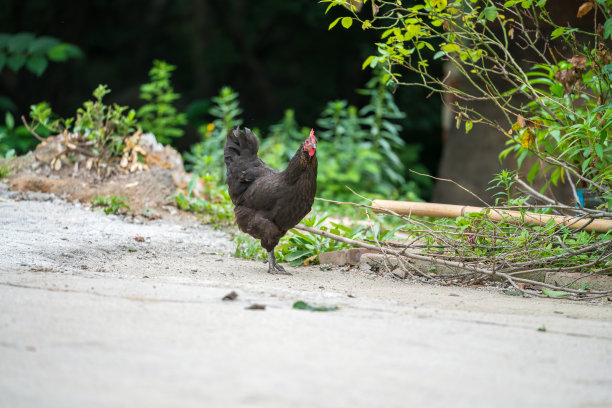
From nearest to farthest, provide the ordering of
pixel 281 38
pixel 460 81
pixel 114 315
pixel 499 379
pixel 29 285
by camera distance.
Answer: pixel 499 379 < pixel 114 315 < pixel 29 285 < pixel 460 81 < pixel 281 38

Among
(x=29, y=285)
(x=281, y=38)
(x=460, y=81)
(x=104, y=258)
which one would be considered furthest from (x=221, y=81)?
(x=29, y=285)

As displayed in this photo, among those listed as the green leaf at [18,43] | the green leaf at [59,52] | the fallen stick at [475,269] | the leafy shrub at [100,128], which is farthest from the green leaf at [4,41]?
the fallen stick at [475,269]

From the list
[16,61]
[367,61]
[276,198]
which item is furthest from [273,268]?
[16,61]

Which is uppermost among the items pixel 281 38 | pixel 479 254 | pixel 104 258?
pixel 281 38

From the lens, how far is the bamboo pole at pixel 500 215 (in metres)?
3.78

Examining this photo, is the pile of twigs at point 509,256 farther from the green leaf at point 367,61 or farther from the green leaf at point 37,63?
the green leaf at point 37,63

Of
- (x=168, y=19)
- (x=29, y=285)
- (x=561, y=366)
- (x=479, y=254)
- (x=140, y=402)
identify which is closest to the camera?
(x=140, y=402)

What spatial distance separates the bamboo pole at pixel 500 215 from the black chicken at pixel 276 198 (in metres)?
0.47

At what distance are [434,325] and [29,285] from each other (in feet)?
5.54

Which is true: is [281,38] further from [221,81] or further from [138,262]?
[138,262]

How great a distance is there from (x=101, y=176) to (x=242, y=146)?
2.13m

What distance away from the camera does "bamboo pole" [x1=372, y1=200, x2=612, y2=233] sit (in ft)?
12.4

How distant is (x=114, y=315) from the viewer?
2.27 meters

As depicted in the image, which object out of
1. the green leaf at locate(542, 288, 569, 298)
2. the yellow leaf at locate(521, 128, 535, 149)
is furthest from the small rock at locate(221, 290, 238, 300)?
the yellow leaf at locate(521, 128, 535, 149)
